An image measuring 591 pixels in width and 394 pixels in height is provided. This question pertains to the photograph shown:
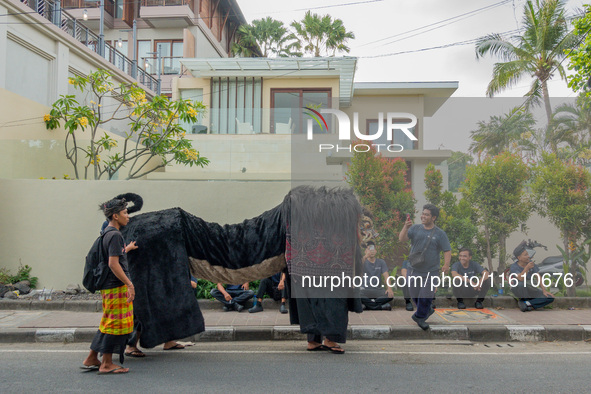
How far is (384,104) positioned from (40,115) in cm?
968

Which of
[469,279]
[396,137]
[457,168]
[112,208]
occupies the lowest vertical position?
[469,279]

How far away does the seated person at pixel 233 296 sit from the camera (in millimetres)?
8039

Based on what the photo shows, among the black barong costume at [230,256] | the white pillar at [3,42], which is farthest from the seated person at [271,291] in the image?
the white pillar at [3,42]

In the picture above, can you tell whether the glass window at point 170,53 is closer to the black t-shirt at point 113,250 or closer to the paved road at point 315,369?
the paved road at point 315,369

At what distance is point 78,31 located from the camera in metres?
16.3

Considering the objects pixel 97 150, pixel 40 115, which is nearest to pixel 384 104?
pixel 97 150

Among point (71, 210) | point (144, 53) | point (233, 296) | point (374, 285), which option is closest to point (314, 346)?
point (374, 285)

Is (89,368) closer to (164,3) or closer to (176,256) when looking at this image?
(176,256)

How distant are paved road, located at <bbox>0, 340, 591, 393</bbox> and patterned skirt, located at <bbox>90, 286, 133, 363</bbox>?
28 cm

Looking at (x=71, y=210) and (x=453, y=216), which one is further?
(x=71, y=210)

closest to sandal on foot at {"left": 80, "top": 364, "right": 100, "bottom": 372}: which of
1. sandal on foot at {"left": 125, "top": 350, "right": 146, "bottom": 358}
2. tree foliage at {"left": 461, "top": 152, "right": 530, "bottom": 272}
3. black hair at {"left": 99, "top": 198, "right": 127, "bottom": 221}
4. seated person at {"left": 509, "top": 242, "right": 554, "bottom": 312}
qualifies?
sandal on foot at {"left": 125, "top": 350, "right": 146, "bottom": 358}

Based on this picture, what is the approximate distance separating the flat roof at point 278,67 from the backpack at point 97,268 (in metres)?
10.6

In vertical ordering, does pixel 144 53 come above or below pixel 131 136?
above

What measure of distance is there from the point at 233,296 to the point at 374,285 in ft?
7.38
